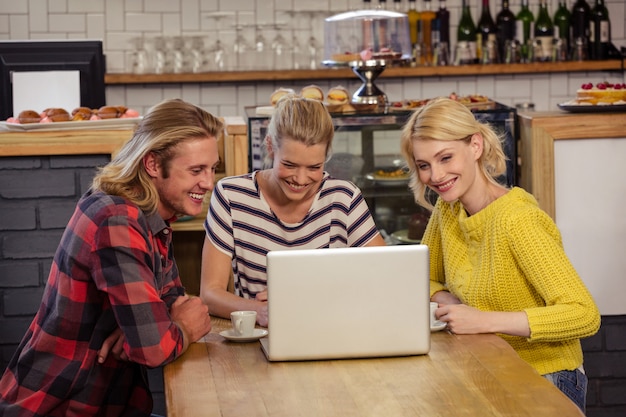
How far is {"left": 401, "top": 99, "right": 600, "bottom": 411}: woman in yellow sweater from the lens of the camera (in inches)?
86.0

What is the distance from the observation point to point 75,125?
3.26m

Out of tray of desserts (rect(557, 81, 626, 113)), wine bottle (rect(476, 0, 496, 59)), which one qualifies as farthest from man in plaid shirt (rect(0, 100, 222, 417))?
wine bottle (rect(476, 0, 496, 59))

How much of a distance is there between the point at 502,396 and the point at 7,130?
2.17 meters

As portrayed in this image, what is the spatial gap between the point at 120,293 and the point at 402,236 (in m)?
1.78

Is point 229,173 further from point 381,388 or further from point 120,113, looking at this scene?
point 381,388

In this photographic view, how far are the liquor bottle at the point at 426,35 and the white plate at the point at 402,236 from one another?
7.23 ft

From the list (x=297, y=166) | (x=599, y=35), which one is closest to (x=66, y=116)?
(x=297, y=166)

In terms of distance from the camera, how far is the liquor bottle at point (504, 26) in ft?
18.4

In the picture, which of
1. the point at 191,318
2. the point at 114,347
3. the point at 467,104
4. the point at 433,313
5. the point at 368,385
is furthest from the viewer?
the point at 467,104

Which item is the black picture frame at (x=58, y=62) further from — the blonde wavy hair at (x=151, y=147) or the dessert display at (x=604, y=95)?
the blonde wavy hair at (x=151, y=147)

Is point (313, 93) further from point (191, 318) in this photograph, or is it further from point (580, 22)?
point (580, 22)

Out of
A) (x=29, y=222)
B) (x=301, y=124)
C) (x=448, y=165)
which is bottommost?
(x=29, y=222)

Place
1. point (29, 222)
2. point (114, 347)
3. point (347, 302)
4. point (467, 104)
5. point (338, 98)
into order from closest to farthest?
point (347, 302) < point (114, 347) < point (29, 222) < point (467, 104) < point (338, 98)

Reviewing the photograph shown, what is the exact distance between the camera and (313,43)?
5496 mm
